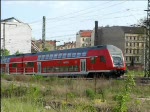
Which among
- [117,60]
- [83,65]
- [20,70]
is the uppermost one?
[117,60]

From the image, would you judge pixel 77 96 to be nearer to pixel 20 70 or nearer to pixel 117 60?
pixel 117 60

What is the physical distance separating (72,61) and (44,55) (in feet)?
20.4

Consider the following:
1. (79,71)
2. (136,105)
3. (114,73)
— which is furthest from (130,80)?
(79,71)

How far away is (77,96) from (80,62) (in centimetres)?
1693

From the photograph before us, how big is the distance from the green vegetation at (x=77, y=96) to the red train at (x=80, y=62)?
5105mm

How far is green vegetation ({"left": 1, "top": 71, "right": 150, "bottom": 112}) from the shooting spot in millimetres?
8672

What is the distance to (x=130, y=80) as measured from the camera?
7664 millimetres

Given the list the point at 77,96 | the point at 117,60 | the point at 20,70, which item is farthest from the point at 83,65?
the point at 77,96

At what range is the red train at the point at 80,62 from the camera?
33.1 metres

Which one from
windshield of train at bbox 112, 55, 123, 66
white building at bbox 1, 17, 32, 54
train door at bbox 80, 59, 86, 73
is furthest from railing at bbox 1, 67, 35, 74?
white building at bbox 1, 17, 32, 54

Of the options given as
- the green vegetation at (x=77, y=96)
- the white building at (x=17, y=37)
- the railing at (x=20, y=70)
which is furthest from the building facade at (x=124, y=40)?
the green vegetation at (x=77, y=96)

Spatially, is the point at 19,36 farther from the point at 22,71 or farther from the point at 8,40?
the point at 22,71

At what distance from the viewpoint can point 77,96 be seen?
18234 millimetres

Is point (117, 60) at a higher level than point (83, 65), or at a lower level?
higher
